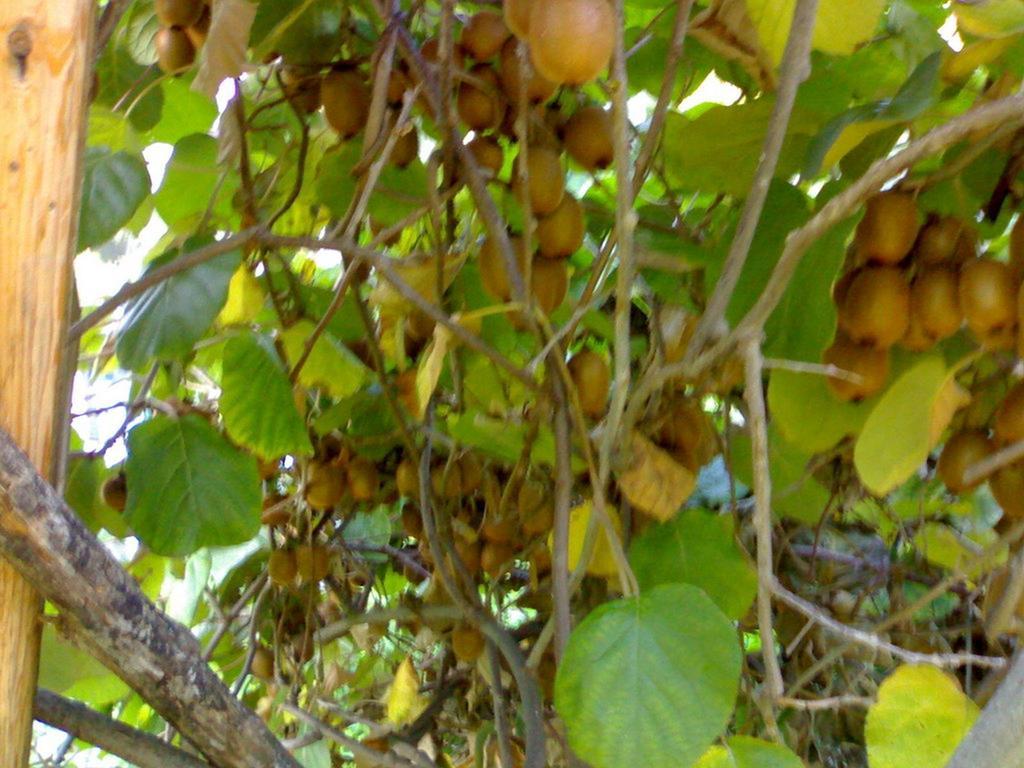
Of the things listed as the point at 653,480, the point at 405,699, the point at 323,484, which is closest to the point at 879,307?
the point at 653,480

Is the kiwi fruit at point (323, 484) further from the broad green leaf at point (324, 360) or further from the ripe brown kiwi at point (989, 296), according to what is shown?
the ripe brown kiwi at point (989, 296)

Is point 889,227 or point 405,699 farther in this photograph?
point 405,699

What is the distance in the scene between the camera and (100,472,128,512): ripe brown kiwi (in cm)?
56

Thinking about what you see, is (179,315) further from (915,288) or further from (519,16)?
(915,288)

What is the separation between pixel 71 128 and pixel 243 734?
0.71 ft

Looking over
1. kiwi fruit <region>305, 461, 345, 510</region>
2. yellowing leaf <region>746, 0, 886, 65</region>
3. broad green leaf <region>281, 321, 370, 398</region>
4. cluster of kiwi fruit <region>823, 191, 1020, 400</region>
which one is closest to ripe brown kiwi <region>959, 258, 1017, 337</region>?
cluster of kiwi fruit <region>823, 191, 1020, 400</region>

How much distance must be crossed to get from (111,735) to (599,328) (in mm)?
328

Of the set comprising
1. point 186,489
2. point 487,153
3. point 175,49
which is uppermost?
point 175,49

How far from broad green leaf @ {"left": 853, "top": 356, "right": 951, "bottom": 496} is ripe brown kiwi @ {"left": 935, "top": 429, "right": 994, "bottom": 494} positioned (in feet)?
0.19

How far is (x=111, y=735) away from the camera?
1.24 feet

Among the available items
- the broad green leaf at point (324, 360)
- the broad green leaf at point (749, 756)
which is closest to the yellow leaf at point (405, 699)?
the broad green leaf at point (324, 360)

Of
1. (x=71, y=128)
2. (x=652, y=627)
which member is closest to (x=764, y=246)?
(x=652, y=627)

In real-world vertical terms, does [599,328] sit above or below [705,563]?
above

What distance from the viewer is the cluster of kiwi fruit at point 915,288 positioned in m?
0.41
